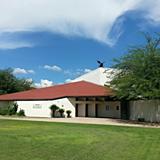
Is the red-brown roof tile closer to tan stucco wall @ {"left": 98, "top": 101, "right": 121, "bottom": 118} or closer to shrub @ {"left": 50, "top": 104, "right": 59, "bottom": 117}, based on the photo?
shrub @ {"left": 50, "top": 104, "right": 59, "bottom": 117}

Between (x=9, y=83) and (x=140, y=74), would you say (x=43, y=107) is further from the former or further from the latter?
(x=9, y=83)

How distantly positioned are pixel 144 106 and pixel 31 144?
1159 inches

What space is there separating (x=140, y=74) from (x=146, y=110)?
6.77 m

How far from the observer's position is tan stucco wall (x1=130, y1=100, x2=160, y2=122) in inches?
1700

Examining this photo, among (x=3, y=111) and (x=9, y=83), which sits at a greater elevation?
(x=9, y=83)

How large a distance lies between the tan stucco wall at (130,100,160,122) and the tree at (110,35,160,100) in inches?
133

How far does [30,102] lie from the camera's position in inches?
2227

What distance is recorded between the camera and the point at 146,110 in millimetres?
44594

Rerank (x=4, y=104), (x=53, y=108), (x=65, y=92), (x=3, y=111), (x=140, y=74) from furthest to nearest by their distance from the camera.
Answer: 1. (x=4, y=104)
2. (x=3, y=111)
3. (x=65, y=92)
4. (x=53, y=108)
5. (x=140, y=74)

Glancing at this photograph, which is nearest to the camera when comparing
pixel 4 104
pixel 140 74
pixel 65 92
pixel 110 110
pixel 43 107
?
pixel 140 74

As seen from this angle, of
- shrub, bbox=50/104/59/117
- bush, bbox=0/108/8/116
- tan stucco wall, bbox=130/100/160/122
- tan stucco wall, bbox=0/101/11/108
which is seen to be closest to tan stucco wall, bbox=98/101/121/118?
tan stucco wall, bbox=130/100/160/122

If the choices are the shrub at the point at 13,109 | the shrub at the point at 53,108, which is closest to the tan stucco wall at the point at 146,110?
the shrub at the point at 53,108

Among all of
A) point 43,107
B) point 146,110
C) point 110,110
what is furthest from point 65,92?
point 146,110

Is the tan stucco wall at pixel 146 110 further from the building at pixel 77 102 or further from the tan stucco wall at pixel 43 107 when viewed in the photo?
the tan stucco wall at pixel 43 107
